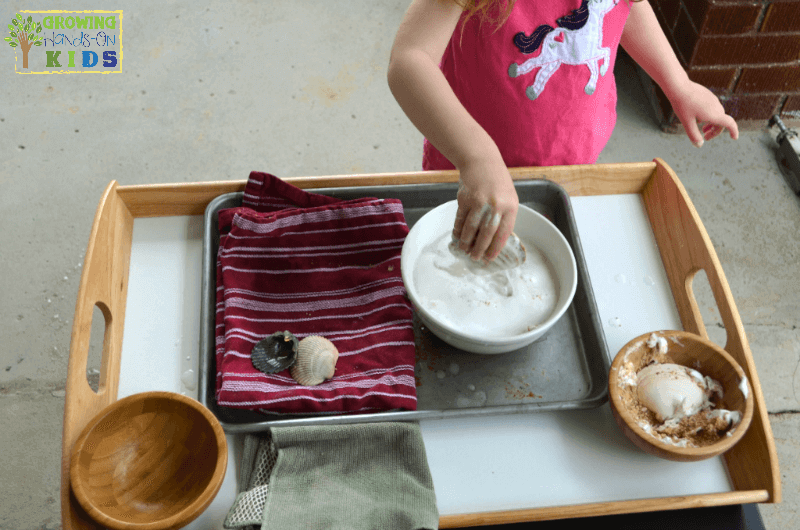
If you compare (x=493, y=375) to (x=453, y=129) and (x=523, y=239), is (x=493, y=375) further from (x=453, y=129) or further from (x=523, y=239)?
(x=453, y=129)

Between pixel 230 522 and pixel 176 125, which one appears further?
pixel 176 125

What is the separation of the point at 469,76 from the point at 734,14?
44.2 inches

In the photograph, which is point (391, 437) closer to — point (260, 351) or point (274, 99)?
point (260, 351)

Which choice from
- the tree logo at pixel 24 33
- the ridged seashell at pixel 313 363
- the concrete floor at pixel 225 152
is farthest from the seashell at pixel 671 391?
the tree logo at pixel 24 33

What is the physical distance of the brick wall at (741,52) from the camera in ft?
5.41

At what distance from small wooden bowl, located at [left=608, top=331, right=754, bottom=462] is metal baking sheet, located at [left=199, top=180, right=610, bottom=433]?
4 centimetres

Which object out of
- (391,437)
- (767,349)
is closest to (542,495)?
(391,437)

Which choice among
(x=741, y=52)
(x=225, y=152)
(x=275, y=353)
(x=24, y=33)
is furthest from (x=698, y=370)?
(x=24, y=33)

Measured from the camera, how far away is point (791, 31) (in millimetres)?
1681

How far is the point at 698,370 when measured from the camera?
30.5 inches

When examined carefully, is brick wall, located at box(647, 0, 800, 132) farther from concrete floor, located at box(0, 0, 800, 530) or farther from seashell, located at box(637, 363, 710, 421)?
seashell, located at box(637, 363, 710, 421)

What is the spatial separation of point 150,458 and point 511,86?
2.41 ft

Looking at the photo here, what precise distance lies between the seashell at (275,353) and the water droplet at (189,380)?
0.08m

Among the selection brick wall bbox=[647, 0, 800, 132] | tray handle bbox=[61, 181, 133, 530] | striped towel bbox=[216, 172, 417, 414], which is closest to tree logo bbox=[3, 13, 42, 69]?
tray handle bbox=[61, 181, 133, 530]
